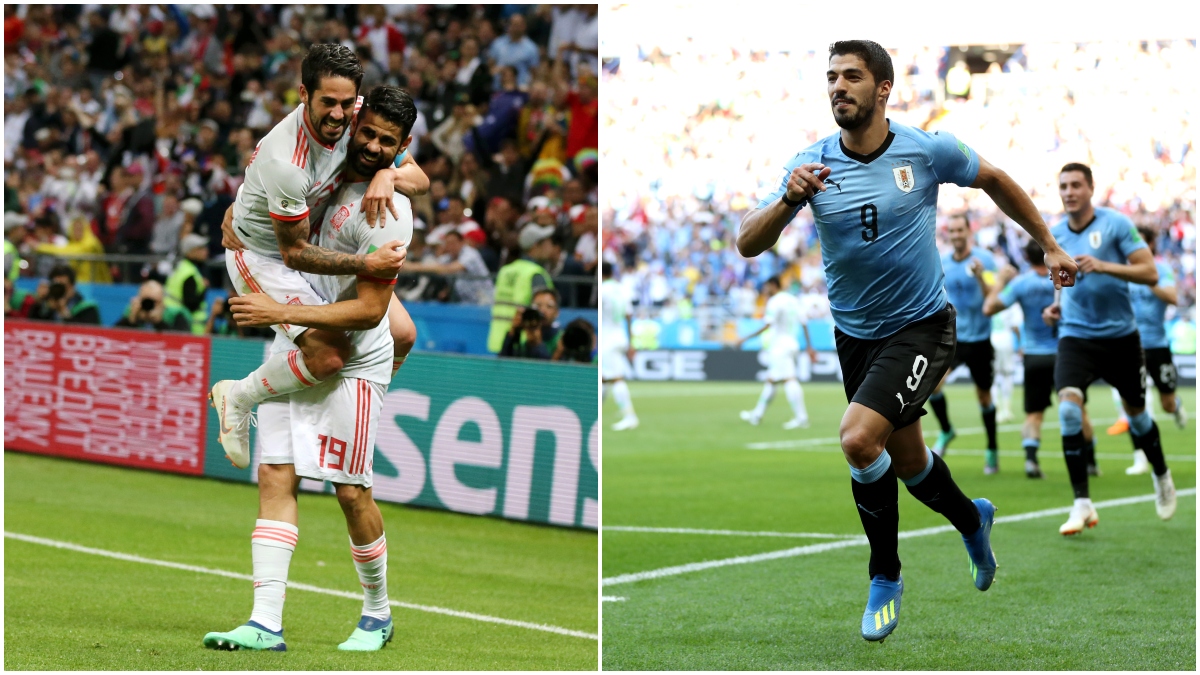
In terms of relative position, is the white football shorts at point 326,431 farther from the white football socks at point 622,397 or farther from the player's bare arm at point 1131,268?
the white football socks at point 622,397

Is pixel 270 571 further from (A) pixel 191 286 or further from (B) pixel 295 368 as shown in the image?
(A) pixel 191 286

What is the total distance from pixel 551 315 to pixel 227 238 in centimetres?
→ 414

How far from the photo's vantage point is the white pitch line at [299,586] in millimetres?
6023

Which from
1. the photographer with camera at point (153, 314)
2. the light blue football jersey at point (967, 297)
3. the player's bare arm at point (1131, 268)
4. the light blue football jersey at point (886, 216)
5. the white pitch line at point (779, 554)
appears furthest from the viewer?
the photographer with camera at point (153, 314)

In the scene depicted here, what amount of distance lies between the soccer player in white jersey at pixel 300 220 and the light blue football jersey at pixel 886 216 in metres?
1.52

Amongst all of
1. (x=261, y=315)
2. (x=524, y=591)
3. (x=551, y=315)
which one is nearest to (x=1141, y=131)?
(x=551, y=315)

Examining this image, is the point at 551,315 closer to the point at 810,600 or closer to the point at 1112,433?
the point at 810,600

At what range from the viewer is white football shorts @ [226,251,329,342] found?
5180mm

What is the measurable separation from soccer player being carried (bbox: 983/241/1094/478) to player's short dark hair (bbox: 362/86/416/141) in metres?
6.65

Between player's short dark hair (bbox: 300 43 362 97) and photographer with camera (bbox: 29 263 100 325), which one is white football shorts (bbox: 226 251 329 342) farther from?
photographer with camera (bbox: 29 263 100 325)

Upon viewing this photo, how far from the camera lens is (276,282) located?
17.0 ft

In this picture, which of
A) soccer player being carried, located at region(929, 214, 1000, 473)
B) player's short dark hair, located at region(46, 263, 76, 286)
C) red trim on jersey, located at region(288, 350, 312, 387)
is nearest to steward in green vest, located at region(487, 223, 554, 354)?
soccer player being carried, located at region(929, 214, 1000, 473)

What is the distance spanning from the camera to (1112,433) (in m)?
14.7

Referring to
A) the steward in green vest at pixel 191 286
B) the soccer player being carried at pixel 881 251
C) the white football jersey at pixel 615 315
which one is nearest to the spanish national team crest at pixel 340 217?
the soccer player being carried at pixel 881 251
